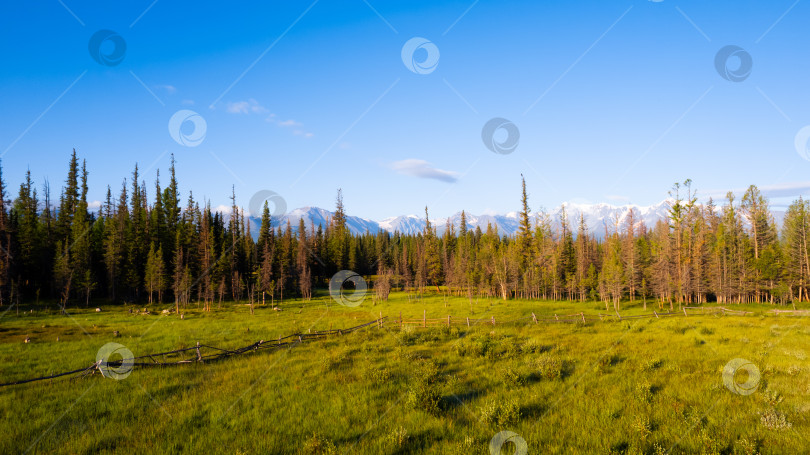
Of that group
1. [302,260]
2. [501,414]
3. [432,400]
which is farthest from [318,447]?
[302,260]

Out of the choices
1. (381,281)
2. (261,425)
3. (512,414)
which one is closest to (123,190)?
(381,281)

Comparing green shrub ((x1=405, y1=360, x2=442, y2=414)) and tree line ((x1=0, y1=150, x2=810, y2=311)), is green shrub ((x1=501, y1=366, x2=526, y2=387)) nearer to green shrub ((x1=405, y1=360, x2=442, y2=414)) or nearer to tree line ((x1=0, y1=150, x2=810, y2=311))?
green shrub ((x1=405, y1=360, x2=442, y2=414))

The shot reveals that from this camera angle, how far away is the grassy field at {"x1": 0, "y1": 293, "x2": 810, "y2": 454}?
9216 mm

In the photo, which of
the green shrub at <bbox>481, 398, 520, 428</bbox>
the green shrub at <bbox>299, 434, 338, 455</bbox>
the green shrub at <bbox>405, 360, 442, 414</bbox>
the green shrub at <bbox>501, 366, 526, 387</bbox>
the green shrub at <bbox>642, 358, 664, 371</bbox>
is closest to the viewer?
the green shrub at <bbox>299, 434, 338, 455</bbox>

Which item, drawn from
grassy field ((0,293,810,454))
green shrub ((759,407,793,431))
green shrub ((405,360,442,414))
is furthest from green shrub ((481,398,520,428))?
green shrub ((759,407,793,431))

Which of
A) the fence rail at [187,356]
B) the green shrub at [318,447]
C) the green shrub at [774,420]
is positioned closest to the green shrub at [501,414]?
the green shrub at [318,447]

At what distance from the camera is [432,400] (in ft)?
38.1

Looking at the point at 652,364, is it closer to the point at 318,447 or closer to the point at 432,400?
the point at 432,400

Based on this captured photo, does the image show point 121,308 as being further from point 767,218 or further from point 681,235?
point 767,218

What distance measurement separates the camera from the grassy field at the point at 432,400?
9.22 m

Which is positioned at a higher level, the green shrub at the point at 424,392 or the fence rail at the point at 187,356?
the green shrub at the point at 424,392

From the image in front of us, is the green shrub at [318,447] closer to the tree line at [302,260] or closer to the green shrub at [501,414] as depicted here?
the green shrub at [501,414]

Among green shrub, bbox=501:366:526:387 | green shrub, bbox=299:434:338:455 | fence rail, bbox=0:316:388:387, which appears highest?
green shrub, bbox=299:434:338:455

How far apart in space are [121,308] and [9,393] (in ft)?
159
